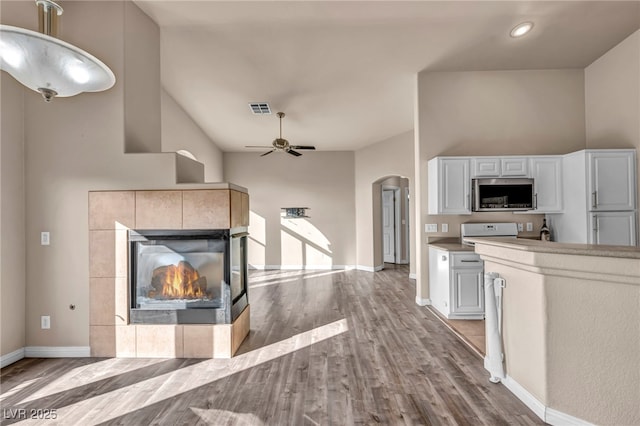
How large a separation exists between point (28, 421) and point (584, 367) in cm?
336

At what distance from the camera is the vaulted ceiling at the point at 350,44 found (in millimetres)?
3072

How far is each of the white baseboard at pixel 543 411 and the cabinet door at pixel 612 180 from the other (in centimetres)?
270

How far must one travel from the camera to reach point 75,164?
9.50ft

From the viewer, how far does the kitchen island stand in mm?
1567

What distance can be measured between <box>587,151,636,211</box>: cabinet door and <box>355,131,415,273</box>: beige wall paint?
10.5ft

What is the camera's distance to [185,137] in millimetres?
5527

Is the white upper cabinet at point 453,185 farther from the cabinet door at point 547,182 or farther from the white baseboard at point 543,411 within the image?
the white baseboard at point 543,411

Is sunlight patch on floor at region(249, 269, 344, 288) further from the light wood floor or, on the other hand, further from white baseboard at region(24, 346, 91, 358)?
white baseboard at region(24, 346, 91, 358)

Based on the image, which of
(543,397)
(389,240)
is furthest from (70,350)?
(389,240)

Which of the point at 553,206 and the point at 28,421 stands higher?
the point at 553,206

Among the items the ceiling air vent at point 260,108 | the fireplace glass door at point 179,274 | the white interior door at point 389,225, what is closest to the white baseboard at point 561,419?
the fireplace glass door at point 179,274

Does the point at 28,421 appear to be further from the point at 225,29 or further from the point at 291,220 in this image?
the point at 291,220

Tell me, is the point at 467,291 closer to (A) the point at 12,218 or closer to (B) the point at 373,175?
Answer: (B) the point at 373,175

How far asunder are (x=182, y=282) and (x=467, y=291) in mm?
3232
